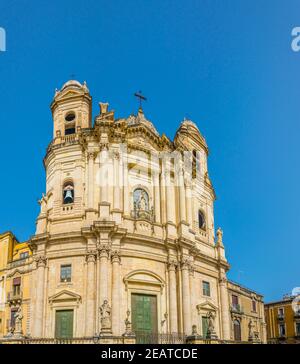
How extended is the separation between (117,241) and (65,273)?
3.89 m

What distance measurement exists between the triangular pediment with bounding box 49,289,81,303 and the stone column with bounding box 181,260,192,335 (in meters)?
6.99

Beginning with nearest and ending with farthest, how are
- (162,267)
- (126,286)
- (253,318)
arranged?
(126,286) < (162,267) < (253,318)

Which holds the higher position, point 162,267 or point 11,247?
point 11,247

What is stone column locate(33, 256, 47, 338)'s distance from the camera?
3122 cm

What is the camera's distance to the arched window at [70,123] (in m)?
38.1

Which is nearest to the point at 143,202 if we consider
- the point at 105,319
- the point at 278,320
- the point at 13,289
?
the point at 105,319

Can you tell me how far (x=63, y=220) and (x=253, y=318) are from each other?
23.7 m

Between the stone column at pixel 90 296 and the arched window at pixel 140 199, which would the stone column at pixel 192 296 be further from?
the stone column at pixel 90 296

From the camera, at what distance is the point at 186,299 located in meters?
33.7

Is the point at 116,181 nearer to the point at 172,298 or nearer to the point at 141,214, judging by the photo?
the point at 141,214

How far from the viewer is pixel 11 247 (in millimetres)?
44344

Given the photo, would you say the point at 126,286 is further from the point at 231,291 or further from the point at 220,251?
the point at 231,291

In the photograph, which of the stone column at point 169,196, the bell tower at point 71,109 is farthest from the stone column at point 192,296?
the bell tower at point 71,109

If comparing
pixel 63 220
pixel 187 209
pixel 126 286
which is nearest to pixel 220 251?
pixel 187 209
